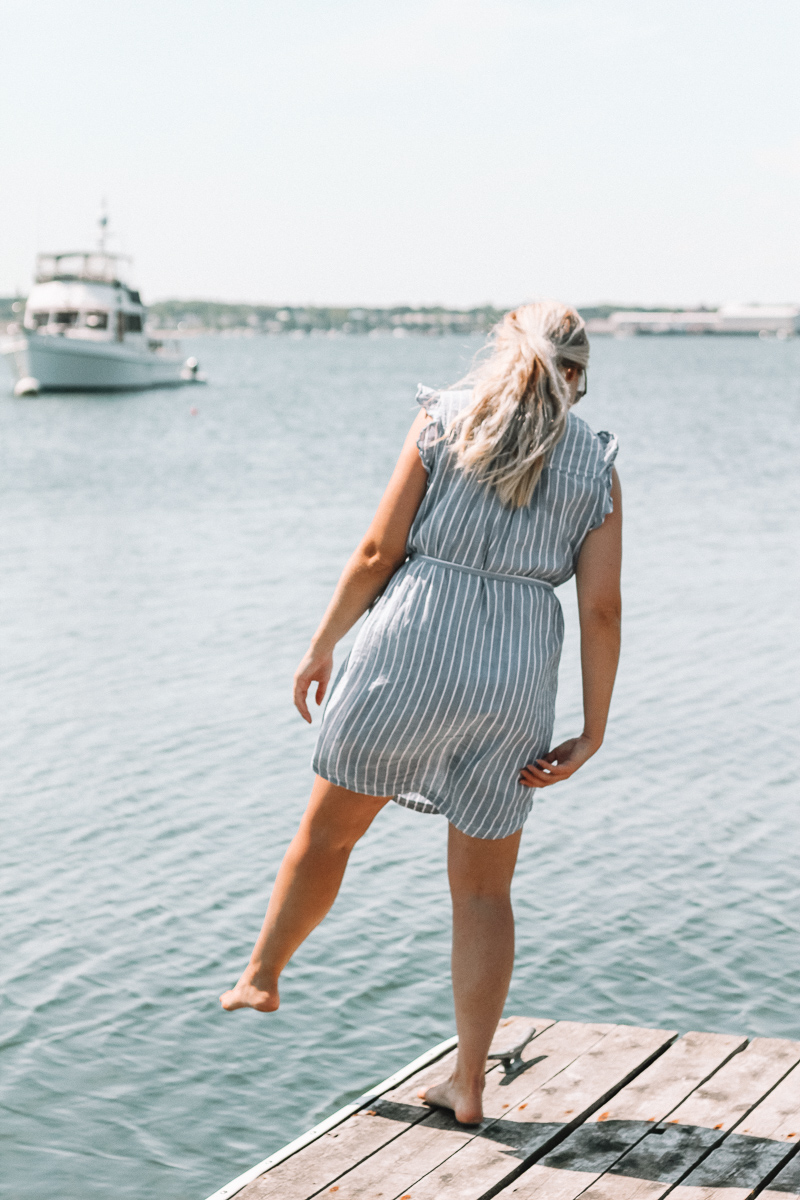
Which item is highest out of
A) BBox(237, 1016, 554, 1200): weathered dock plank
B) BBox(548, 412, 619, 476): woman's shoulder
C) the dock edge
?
BBox(548, 412, 619, 476): woman's shoulder

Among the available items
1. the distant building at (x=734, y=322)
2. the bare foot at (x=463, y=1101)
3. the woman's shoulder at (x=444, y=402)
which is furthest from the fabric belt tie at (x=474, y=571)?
the distant building at (x=734, y=322)

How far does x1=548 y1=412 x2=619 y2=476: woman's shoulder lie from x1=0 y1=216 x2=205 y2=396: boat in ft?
168

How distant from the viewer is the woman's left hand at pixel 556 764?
2.78 metres

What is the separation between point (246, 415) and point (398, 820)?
42.8 meters

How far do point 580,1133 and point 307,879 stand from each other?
2.65 feet

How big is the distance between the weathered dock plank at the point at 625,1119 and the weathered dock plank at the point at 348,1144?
0.33 meters

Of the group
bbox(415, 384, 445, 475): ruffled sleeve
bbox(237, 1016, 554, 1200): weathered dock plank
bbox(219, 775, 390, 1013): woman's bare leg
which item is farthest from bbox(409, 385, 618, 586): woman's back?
bbox(237, 1016, 554, 1200): weathered dock plank

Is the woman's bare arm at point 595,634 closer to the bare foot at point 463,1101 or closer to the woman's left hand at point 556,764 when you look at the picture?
the woman's left hand at point 556,764

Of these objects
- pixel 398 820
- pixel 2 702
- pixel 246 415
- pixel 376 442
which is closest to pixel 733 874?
pixel 398 820

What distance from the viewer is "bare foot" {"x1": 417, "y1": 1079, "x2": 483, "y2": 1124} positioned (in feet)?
9.78

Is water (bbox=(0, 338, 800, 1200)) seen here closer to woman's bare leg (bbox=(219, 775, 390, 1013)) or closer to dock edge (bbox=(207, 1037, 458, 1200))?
dock edge (bbox=(207, 1037, 458, 1200))

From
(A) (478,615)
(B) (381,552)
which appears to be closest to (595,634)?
(A) (478,615)

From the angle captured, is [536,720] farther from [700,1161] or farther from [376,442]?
[376,442]

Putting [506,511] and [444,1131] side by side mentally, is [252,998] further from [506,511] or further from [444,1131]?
[506,511]
